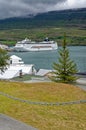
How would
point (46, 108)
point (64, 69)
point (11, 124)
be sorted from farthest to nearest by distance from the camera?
point (64, 69), point (46, 108), point (11, 124)

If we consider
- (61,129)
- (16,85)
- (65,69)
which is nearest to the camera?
(61,129)

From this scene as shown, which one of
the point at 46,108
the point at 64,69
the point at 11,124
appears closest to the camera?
the point at 11,124

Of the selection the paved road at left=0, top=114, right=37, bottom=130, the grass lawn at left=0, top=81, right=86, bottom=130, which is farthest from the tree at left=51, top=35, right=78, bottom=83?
the paved road at left=0, top=114, right=37, bottom=130

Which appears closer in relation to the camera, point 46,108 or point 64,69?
point 46,108

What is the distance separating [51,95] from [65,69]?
30.0m

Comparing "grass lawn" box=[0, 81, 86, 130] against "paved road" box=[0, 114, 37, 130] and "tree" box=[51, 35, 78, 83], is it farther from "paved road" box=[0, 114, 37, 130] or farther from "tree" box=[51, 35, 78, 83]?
"tree" box=[51, 35, 78, 83]

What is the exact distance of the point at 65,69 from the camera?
55469 millimetres

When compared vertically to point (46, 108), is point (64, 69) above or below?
below

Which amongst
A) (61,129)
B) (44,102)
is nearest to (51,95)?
(44,102)

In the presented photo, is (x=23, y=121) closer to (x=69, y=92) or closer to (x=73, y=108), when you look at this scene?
(x=73, y=108)

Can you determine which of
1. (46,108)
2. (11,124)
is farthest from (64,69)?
(11,124)

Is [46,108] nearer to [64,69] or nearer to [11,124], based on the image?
[11,124]

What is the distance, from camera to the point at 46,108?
75.3 ft

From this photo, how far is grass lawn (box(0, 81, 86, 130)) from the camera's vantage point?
20109mm
